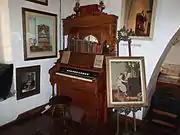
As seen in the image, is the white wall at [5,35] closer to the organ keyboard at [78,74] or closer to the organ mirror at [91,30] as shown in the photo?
the organ keyboard at [78,74]

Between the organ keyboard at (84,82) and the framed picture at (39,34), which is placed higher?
the framed picture at (39,34)

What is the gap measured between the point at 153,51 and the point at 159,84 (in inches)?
67.9

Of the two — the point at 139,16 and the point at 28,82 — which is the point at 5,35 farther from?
the point at 139,16

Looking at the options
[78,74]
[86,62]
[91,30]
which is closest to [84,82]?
[78,74]

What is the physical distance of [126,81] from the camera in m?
2.44

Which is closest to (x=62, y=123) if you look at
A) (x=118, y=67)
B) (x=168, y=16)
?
(x=118, y=67)

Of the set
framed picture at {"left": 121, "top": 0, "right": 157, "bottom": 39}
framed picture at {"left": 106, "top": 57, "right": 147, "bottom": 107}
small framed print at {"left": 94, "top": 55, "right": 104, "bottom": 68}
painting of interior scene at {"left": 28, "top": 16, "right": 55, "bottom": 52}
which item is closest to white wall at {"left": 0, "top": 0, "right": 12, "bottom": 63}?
painting of interior scene at {"left": 28, "top": 16, "right": 55, "bottom": 52}

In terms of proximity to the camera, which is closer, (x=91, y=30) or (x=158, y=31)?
(x=158, y=31)

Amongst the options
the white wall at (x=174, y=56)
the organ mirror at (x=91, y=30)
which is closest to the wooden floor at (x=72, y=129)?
the organ mirror at (x=91, y=30)

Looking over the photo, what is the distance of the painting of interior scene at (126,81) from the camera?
242cm

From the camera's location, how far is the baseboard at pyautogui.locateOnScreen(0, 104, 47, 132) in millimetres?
2899

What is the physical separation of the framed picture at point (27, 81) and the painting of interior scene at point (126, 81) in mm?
1520

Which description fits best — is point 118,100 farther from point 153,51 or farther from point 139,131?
point 153,51

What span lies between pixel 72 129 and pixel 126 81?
1174mm
